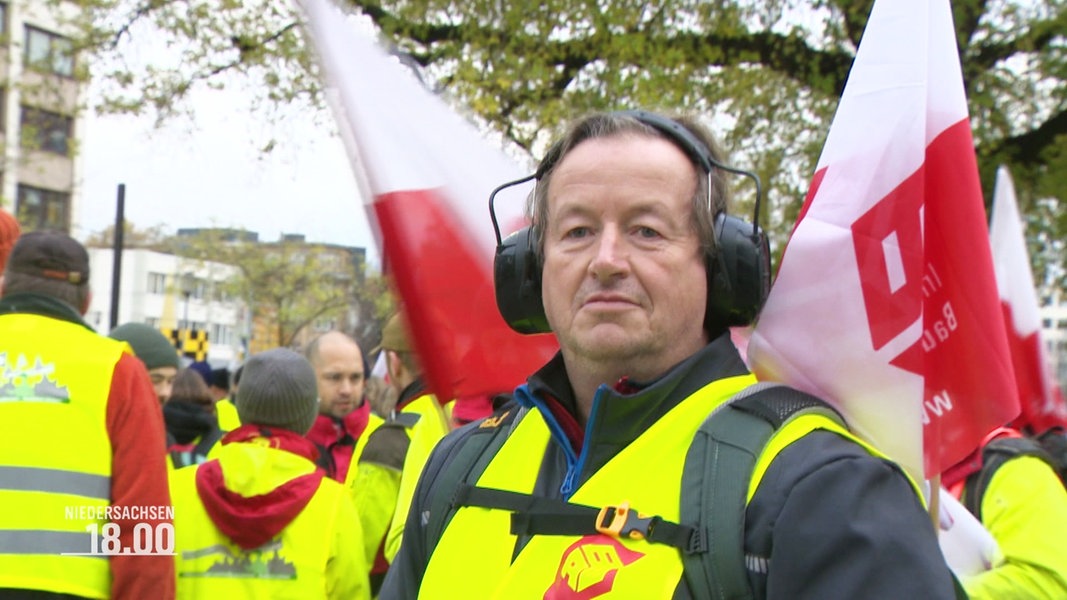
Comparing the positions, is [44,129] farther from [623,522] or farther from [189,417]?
[623,522]

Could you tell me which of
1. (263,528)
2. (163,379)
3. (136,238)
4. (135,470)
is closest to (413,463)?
(263,528)

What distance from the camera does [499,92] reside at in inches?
419

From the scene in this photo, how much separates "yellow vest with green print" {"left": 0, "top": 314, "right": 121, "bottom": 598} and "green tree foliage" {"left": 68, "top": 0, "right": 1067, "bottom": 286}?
22.0ft

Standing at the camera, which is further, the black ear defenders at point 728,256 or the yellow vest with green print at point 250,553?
the yellow vest with green print at point 250,553

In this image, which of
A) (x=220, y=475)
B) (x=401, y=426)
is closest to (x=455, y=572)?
(x=220, y=475)

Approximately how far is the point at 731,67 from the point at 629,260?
9.18m

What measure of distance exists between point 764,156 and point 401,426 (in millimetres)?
7374

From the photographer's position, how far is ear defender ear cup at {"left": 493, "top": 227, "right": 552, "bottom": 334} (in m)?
2.41

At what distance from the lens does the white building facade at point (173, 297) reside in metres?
51.6

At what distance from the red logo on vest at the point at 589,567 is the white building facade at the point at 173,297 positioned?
45120 mm

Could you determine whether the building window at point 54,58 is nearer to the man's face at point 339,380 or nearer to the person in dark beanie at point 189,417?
the person in dark beanie at point 189,417

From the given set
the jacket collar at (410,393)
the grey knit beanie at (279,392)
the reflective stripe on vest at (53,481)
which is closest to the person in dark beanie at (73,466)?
the reflective stripe on vest at (53,481)

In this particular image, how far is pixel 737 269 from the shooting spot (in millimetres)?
2146

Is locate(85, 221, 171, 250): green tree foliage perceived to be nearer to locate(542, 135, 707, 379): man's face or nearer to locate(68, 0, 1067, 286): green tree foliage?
locate(68, 0, 1067, 286): green tree foliage
